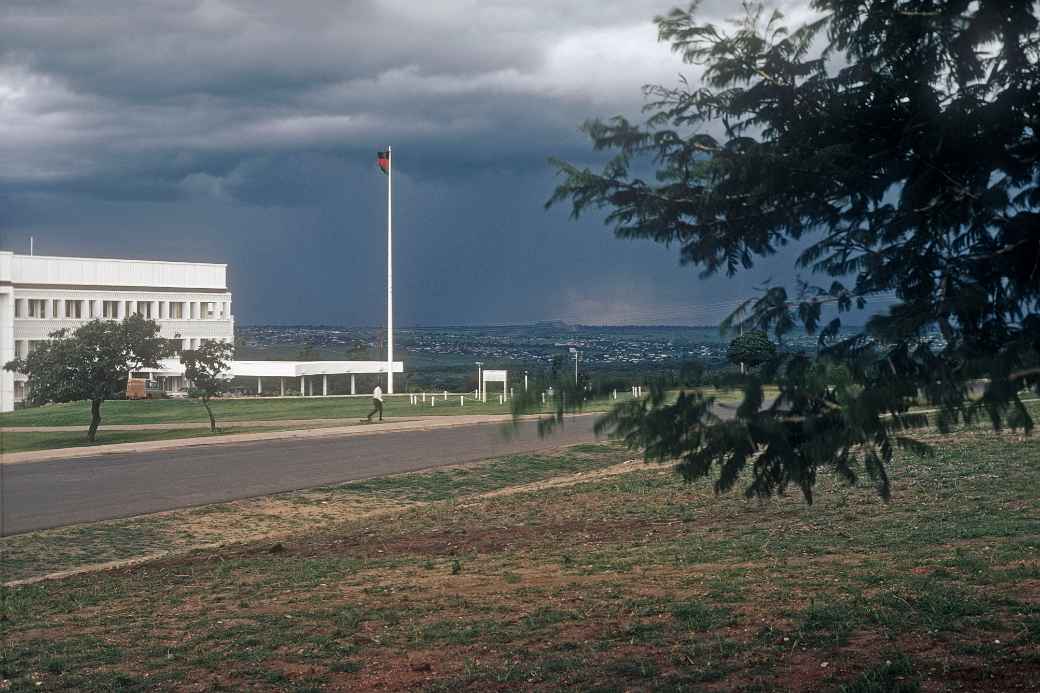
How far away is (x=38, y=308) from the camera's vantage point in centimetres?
6500

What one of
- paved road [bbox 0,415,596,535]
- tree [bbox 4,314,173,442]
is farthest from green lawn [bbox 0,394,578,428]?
paved road [bbox 0,415,596,535]

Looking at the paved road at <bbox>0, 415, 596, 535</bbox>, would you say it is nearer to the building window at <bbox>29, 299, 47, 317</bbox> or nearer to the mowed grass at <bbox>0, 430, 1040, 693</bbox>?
the mowed grass at <bbox>0, 430, 1040, 693</bbox>

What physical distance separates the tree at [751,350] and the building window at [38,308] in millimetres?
66020

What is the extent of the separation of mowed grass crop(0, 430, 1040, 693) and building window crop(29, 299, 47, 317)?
56251 millimetres

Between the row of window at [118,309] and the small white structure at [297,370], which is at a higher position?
the row of window at [118,309]

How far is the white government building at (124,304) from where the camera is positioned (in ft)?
205

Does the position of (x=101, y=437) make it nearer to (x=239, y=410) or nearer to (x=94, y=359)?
(x=94, y=359)

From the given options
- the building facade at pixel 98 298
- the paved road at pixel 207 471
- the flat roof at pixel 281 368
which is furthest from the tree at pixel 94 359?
the flat roof at pixel 281 368

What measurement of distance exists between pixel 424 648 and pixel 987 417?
431cm

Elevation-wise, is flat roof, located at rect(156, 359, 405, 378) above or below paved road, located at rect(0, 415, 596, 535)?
above

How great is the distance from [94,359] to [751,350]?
3729 centimetres

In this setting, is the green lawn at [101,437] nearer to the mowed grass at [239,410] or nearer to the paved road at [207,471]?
the mowed grass at [239,410]

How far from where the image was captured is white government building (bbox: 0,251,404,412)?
205 ft

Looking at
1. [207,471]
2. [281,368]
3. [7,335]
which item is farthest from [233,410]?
[207,471]
